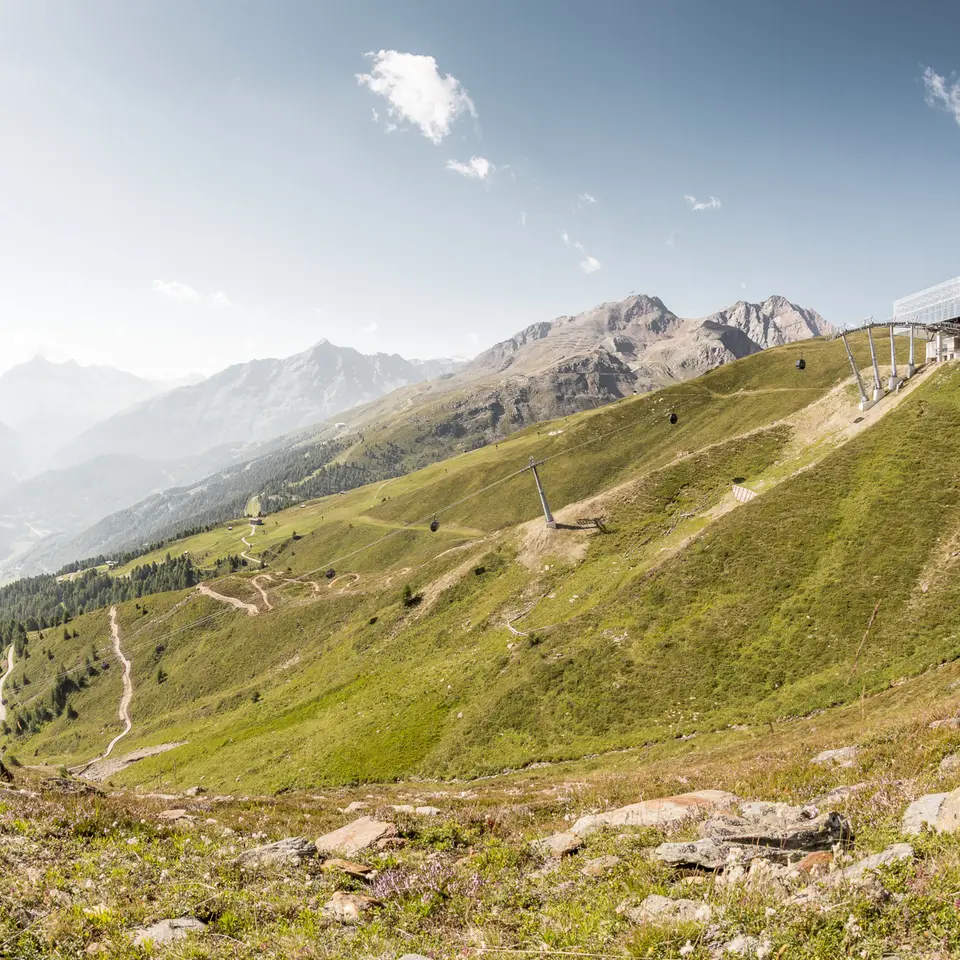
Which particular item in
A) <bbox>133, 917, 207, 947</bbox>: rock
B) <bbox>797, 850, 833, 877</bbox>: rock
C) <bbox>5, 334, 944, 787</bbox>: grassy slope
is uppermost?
<bbox>133, 917, 207, 947</bbox>: rock

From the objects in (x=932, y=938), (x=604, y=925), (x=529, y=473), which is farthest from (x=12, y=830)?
(x=529, y=473)

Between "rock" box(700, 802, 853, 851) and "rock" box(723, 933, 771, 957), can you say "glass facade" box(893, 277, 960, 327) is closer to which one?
"rock" box(700, 802, 853, 851)

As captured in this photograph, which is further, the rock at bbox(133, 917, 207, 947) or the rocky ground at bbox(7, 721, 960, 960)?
the rock at bbox(133, 917, 207, 947)

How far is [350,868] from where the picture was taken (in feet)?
44.1

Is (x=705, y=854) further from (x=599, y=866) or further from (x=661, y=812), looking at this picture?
(x=661, y=812)

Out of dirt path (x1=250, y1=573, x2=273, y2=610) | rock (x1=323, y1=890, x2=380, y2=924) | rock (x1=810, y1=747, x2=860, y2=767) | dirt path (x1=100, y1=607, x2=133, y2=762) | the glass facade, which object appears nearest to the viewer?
rock (x1=323, y1=890, x2=380, y2=924)

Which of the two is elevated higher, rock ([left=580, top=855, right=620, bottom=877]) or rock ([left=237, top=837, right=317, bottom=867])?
rock ([left=237, top=837, right=317, bottom=867])

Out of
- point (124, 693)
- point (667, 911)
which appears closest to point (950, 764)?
point (667, 911)

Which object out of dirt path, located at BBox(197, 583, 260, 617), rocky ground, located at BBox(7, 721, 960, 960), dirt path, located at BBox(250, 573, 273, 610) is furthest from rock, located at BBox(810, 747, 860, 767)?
dirt path, located at BBox(250, 573, 273, 610)

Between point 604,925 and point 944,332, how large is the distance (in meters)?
87.6

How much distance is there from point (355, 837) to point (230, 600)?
153 meters

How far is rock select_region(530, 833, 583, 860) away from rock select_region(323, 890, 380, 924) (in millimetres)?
4980

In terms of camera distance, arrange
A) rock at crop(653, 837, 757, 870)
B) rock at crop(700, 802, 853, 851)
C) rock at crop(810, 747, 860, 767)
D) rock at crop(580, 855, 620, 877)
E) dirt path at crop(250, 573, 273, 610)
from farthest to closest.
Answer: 1. dirt path at crop(250, 573, 273, 610)
2. rock at crop(810, 747, 860, 767)
3. rock at crop(580, 855, 620, 877)
4. rock at crop(700, 802, 853, 851)
5. rock at crop(653, 837, 757, 870)

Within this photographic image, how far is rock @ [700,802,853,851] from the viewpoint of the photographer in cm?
1056
